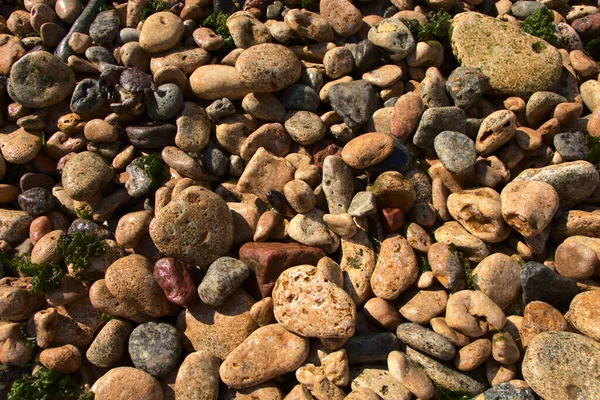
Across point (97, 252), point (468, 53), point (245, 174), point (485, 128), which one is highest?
point (468, 53)

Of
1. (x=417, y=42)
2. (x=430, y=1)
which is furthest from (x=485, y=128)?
(x=430, y=1)

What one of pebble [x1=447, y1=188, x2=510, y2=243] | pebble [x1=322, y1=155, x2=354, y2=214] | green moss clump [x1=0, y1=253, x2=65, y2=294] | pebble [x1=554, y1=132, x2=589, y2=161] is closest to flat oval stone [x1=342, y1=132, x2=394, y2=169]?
pebble [x1=322, y1=155, x2=354, y2=214]

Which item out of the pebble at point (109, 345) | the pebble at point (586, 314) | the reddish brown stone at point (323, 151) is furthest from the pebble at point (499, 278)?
the pebble at point (109, 345)

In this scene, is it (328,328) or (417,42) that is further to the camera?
(417,42)

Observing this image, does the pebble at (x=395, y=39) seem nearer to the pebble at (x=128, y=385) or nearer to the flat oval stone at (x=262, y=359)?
the flat oval stone at (x=262, y=359)

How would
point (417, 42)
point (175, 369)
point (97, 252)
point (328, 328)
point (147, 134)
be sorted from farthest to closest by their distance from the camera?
1. point (417, 42)
2. point (147, 134)
3. point (97, 252)
4. point (175, 369)
5. point (328, 328)

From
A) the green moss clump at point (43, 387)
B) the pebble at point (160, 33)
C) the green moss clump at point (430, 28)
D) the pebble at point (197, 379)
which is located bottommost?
the green moss clump at point (43, 387)

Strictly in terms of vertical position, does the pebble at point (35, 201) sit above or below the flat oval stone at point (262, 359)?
above

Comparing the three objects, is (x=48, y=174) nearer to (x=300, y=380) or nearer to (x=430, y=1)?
(x=300, y=380)
